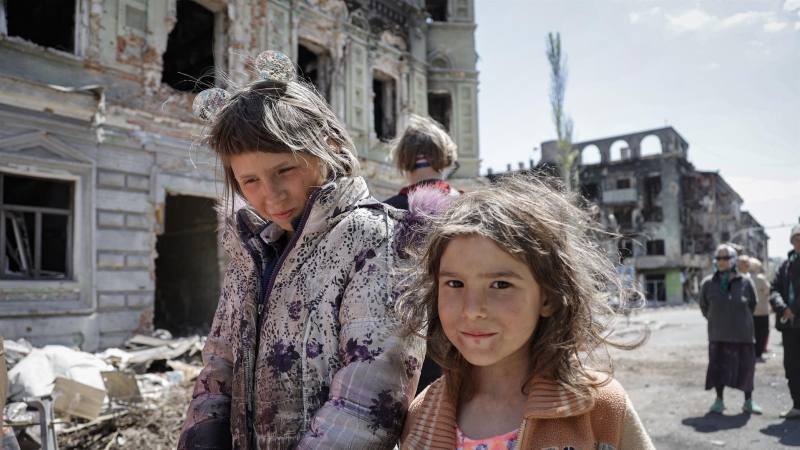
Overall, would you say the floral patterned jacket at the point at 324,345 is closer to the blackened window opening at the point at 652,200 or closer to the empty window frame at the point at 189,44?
the empty window frame at the point at 189,44

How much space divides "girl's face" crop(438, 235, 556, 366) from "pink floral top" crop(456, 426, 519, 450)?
0.61 ft

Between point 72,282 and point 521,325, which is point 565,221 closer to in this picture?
point 521,325

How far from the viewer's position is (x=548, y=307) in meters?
1.42

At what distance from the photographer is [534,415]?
1.25m

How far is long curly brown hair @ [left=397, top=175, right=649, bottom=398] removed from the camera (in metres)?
1.36

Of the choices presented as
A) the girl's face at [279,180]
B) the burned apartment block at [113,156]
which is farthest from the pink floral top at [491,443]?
the burned apartment block at [113,156]

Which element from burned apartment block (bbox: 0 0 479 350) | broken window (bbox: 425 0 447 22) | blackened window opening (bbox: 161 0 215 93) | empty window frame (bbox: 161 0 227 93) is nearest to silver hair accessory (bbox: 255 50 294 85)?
burned apartment block (bbox: 0 0 479 350)

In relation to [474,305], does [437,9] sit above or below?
above

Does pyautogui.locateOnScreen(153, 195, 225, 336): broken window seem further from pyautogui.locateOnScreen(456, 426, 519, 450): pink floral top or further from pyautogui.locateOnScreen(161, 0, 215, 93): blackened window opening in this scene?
pyautogui.locateOnScreen(456, 426, 519, 450): pink floral top

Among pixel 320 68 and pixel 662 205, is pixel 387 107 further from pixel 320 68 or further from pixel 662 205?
pixel 662 205

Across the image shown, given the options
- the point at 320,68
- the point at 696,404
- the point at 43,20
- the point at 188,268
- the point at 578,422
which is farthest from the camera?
the point at 320,68

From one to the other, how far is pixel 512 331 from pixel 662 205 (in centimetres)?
4217

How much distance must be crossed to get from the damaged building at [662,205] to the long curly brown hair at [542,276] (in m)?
37.4

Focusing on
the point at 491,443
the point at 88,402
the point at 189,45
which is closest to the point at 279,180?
the point at 491,443
